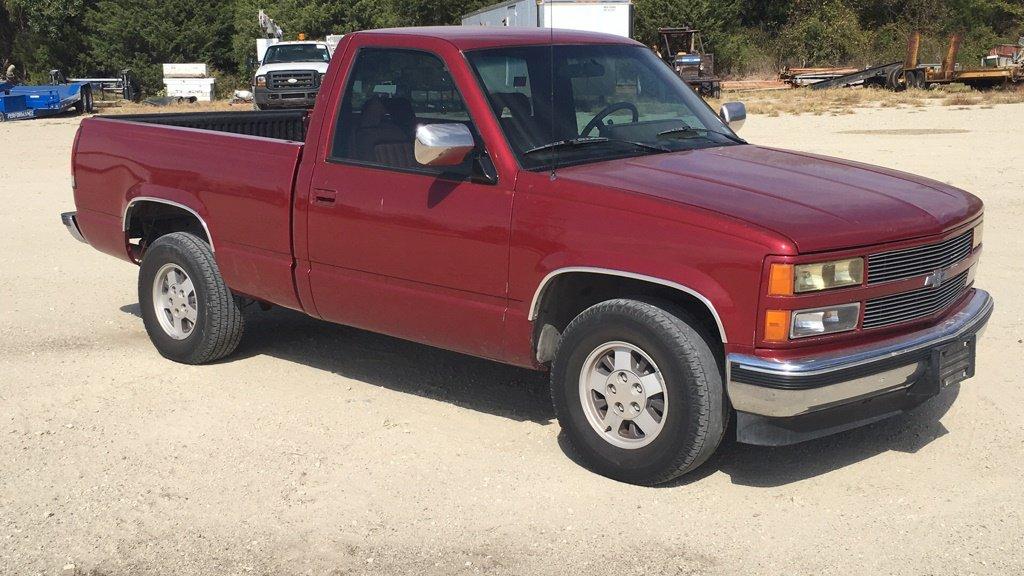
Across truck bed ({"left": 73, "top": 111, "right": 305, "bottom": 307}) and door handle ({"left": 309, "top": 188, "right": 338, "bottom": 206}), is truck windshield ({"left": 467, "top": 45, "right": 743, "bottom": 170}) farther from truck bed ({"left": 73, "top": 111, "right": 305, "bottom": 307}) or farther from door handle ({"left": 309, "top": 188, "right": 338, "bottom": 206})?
truck bed ({"left": 73, "top": 111, "right": 305, "bottom": 307})

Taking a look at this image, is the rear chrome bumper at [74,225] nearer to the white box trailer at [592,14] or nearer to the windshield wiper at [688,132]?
the windshield wiper at [688,132]

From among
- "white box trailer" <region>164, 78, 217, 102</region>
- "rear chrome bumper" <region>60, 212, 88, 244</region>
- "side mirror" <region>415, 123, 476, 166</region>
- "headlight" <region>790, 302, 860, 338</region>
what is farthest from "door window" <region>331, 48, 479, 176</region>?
"white box trailer" <region>164, 78, 217, 102</region>

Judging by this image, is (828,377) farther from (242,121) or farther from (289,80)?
(289,80)

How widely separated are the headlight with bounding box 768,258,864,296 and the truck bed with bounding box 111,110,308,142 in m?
4.20

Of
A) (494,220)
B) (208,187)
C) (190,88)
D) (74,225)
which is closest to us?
(494,220)

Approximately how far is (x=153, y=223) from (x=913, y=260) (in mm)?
4461

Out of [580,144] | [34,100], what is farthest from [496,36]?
[34,100]

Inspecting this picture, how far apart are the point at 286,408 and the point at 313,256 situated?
2.65ft

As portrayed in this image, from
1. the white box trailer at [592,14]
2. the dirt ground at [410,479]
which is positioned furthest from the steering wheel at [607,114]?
the white box trailer at [592,14]

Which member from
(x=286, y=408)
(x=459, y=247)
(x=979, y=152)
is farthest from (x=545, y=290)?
(x=979, y=152)

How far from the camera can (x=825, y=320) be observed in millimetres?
4258

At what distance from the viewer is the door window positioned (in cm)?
535

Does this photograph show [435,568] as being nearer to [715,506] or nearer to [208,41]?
[715,506]

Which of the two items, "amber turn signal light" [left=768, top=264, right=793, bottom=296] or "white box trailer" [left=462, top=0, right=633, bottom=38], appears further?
"white box trailer" [left=462, top=0, right=633, bottom=38]
